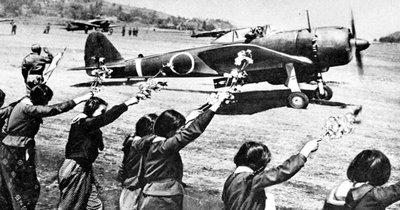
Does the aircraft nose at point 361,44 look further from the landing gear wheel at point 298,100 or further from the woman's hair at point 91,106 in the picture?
the woman's hair at point 91,106

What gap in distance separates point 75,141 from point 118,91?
4.02 m

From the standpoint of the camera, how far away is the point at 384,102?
6.65 meters

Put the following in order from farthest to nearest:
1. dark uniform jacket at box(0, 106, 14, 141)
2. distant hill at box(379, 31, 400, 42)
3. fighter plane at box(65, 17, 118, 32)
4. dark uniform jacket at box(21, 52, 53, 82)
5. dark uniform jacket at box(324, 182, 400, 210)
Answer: fighter plane at box(65, 17, 118, 32) < dark uniform jacket at box(21, 52, 53, 82) < distant hill at box(379, 31, 400, 42) < dark uniform jacket at box(0, 106, 14, 141) < dark uniform jacket at box(324, 182, 400, 210)

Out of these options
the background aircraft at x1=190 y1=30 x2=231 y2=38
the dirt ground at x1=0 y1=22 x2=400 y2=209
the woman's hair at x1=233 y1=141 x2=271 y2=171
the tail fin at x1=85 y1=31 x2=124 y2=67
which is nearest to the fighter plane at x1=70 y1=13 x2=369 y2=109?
the tail fin at x1=85 y1=31 x2=124 y2=67

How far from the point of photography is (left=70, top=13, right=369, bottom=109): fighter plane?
6680mm

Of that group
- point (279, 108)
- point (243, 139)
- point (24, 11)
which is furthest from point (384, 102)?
point (24, 11)

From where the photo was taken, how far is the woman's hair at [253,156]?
94.3 inches

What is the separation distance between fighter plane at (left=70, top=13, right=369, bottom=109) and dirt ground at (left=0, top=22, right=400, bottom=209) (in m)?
0.37

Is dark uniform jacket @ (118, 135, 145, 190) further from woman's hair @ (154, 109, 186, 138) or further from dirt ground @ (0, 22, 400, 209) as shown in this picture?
dirt ground @ (0, 22, 400, 209)

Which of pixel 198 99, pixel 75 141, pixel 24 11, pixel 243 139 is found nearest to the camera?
pixel 75 141

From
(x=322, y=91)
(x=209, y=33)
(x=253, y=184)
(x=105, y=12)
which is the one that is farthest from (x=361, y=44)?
(x=253, y=184)

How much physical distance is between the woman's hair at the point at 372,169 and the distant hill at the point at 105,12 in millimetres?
3598

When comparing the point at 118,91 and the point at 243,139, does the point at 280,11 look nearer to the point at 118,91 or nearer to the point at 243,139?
the point at 243,139

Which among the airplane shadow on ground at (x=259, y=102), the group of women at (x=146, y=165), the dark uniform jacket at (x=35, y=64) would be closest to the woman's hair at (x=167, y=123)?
the group of women at (x=146, y=165)
